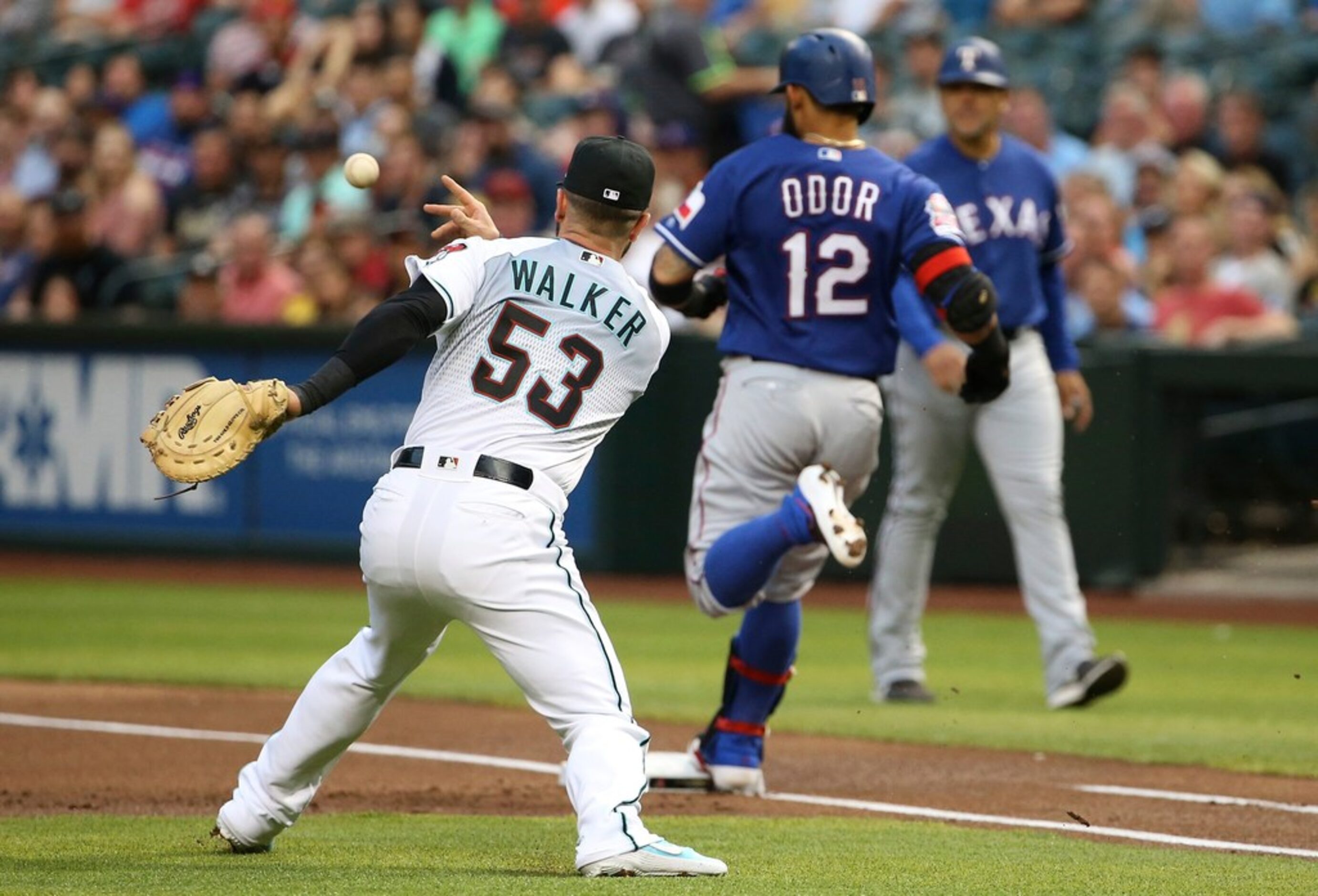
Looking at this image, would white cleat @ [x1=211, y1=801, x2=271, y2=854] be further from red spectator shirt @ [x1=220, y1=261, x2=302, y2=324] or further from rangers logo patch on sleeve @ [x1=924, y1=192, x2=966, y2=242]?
red spectator shirt @ [x1=220, y1=261, x2=302, y2=324]

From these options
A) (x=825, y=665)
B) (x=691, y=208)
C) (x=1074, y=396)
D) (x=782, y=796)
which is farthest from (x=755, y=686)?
(x=825, y=665)

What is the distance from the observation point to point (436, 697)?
29.7ft

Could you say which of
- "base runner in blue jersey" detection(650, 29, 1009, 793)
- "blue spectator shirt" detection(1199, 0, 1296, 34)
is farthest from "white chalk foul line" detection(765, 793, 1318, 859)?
"blue spectator shirt" detection(1199, 0, 1296, 34)

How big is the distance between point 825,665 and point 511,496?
18.7 ft

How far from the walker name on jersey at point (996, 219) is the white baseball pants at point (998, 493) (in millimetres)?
422

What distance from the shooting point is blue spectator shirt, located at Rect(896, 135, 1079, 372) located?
8430mm

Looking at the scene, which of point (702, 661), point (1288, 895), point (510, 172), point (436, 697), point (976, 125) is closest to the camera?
point (1288, 895)

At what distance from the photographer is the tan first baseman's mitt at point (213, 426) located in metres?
4.67

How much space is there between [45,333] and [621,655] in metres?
6.54

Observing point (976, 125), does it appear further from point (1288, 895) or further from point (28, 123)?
point (28, 123)

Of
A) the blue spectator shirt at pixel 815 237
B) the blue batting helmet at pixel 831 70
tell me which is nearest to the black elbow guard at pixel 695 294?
the blue spectator shirt at pixel 815 237

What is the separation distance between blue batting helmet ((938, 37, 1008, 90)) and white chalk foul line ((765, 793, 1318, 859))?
10.8 feet

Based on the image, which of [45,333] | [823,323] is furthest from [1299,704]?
[45,333]

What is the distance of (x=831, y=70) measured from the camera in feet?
22.1
